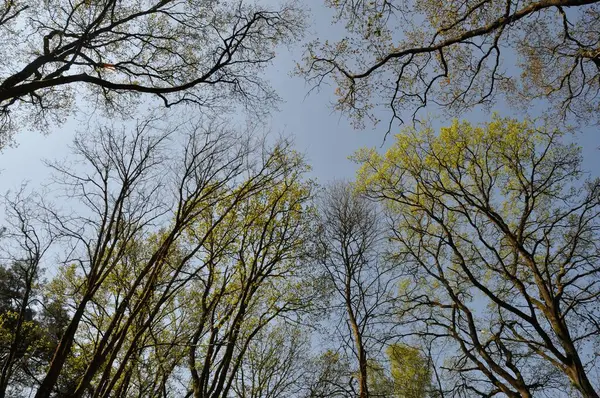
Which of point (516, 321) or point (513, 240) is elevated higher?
point (513, 240)

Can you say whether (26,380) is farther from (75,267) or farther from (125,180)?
(125,180)

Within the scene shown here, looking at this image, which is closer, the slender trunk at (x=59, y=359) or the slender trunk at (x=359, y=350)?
the slender trunk at (x=59, y=359)

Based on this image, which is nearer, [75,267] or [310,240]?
[310,240]

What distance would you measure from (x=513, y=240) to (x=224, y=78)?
879 centimetres

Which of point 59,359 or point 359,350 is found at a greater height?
point 359,350

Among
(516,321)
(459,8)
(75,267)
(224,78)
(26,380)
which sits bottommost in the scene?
(26,380)

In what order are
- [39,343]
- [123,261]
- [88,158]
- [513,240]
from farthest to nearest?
[39,343] → [513,240] → [123,261] → [88,158]

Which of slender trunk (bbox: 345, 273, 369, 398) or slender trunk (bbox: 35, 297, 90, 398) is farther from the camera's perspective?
slender trunk (bbox: 345, 273, 369, 398)

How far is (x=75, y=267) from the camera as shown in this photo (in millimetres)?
12195

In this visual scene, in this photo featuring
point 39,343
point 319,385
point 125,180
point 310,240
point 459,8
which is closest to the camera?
point 459,8

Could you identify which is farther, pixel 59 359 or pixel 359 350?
pixel 359 350

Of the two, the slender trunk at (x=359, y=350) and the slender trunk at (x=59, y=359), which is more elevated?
the slender trunk at (x=359, y=350)

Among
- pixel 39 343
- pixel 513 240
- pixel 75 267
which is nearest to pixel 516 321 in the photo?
pixel 513 240

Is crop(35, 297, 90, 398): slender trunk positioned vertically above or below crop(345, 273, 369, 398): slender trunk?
below
